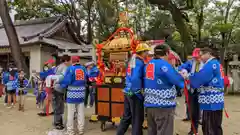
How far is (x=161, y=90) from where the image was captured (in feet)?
12.0

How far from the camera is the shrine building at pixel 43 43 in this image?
54.1 ft

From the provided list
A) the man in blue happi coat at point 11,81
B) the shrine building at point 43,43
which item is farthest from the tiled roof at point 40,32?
the man in blue happi coat at point 11,81

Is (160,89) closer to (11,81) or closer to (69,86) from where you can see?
(69,86)

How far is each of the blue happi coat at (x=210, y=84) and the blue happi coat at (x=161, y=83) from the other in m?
0.38

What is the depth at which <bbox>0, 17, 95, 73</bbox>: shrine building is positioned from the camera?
1648 centimetres

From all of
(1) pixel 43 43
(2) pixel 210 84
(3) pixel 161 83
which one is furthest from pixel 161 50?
(1) pixel 43 43

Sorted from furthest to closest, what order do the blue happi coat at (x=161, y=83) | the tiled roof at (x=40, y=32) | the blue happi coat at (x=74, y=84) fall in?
1. the tiled roof at (x=40, y=32)
2. the blue happi coat at (x=74, y=84)
3. the blue happi coat at (x=161, y=83)

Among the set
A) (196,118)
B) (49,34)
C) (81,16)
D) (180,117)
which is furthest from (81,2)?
(196,118)

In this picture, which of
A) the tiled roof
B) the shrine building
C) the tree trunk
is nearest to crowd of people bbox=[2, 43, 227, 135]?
the shrine building

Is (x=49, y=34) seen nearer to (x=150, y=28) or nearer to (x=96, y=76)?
(x=150, y=28)

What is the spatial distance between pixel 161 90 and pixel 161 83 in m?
0.10

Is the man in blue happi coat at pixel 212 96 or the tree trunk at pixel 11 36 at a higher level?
the tree trunk at pixel 11 36

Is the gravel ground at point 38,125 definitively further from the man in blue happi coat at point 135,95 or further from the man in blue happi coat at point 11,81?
the man in blue happi coat at point 135,95

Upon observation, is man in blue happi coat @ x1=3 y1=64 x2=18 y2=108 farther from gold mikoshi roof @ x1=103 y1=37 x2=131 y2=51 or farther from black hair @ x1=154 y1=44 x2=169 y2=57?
black hair @ x1=154 y1=44 x2=169 y2=57
